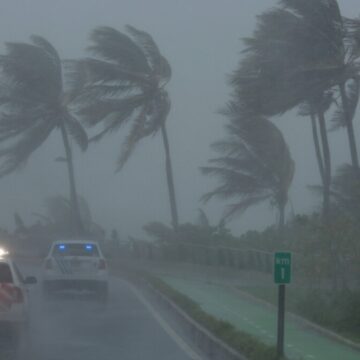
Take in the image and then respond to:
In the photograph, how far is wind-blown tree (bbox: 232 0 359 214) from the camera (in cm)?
3328

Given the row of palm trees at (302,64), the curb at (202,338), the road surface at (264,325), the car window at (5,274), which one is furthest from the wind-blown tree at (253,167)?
the car window at (5,274)

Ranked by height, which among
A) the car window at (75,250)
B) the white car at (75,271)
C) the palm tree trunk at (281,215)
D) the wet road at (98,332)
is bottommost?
the wet road at (98,332)

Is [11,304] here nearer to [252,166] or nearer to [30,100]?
[252,166]

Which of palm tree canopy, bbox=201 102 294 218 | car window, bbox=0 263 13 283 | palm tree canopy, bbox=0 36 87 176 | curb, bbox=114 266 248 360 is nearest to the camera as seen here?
curb, bbox=114 266 248 360

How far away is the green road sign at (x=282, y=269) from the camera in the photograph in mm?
15969

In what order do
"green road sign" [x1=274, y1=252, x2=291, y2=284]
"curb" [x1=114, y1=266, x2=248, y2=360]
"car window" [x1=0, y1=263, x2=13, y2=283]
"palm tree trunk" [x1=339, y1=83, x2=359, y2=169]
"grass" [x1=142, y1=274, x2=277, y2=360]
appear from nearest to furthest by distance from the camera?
"grass" [x1=142, y1=274, x2=277, y2=360] → "green road sign" [x1=274, y1=252, x2=291, y2=284] → "curb" [x1=114, y1=266, x2=248, y2=360] → "car window" [x1=0, y1=263, x2=13, y2=283] → "palm tree trunk" [x1=339, y1=83, x2=359, y2=169]

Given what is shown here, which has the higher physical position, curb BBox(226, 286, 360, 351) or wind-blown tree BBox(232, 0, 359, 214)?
wind-blown tree BBox(232, 0, 359, 214)

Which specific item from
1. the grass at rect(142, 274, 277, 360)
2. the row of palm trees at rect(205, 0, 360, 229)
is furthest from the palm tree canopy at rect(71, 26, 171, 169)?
the grass at rect(142, 274, 277, 360)

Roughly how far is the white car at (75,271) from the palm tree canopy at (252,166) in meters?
15.8

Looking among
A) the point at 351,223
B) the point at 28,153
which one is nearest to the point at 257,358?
the point at 351,223

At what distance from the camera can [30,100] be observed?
5334 cm

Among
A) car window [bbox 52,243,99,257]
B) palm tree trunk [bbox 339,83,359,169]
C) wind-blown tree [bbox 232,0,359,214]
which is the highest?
wind-blown tree [bbox 232,0,359,214]

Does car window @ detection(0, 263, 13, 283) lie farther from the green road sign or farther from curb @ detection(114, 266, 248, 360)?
the green road sign

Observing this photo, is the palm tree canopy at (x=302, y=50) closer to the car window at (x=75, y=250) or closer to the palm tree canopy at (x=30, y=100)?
the car window at (x=75, y=250)
